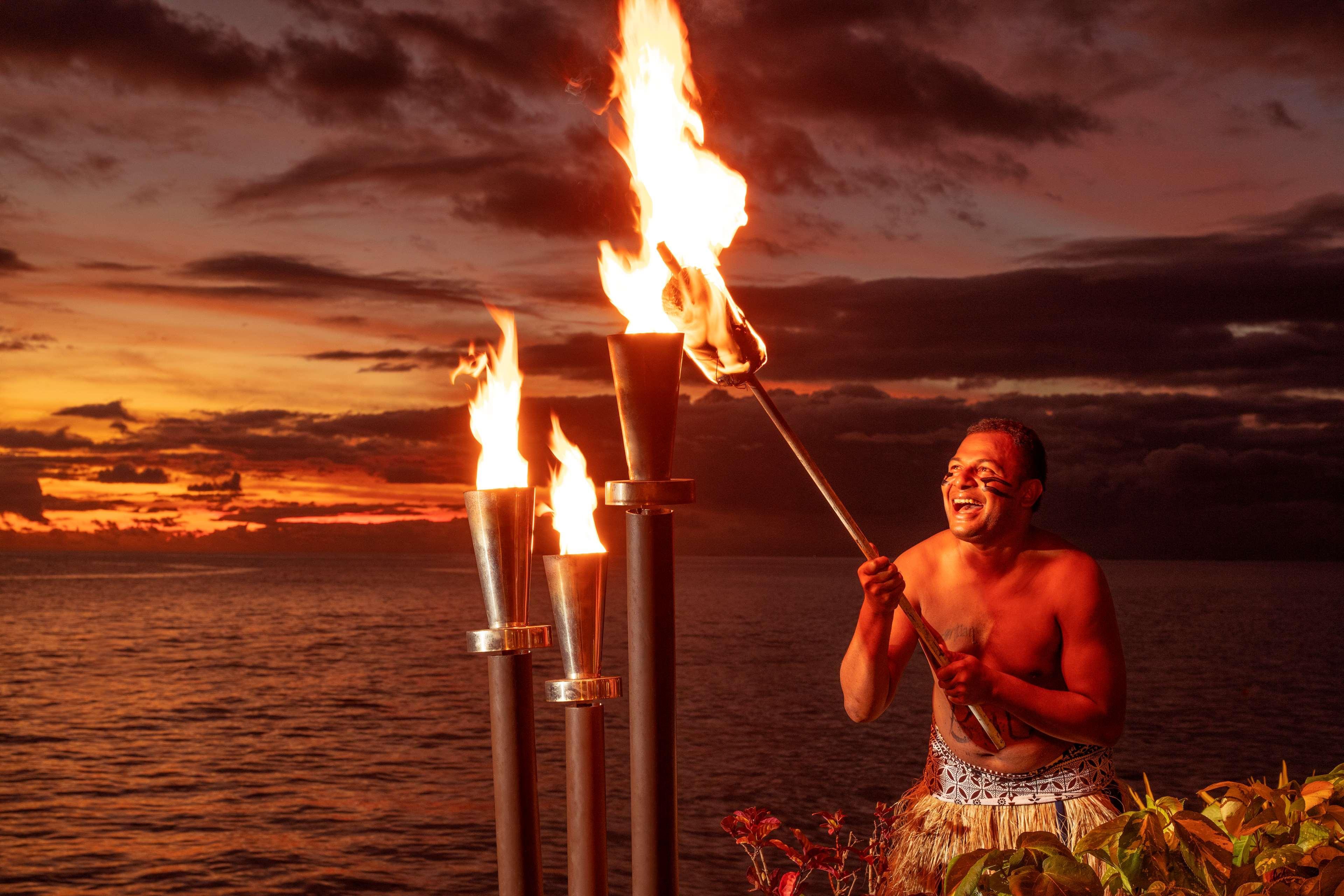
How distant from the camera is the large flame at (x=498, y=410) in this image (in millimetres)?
3061

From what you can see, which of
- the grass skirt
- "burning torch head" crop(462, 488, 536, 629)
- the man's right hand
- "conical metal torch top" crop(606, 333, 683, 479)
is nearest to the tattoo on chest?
the grass skirt

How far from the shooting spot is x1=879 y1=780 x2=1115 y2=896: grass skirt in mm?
3906

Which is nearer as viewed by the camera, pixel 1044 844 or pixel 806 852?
pixel 1044 844

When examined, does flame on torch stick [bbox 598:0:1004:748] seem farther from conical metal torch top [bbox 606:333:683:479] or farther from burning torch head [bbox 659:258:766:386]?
conical metal torch top [bbox 606:333:683:479]

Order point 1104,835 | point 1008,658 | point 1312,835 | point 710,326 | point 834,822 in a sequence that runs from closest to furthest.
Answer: point 1104,835 < point 1312,835 < point 710,326 < point 1008,658 < point 834,822

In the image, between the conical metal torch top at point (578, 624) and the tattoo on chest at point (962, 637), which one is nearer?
the conical metal torch top at point (578, 624)

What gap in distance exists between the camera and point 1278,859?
1.89m

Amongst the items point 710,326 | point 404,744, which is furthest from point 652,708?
point 404,744

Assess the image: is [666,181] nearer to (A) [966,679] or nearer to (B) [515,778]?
(B) [515,778]

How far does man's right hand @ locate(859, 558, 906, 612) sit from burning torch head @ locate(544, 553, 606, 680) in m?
0.86

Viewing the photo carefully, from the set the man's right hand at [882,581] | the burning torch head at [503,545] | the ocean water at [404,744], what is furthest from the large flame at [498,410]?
the ocean water at [404,744]

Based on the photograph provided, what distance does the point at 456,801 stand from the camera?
152 ft

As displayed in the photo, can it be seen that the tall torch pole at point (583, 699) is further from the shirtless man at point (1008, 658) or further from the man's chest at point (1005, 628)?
the man's chest at point (1005, 628)

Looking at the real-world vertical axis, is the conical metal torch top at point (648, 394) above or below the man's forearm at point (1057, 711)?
above
